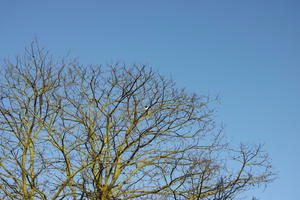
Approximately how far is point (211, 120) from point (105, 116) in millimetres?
3046

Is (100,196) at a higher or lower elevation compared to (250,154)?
lower

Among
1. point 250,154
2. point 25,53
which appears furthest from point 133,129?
point 25,53

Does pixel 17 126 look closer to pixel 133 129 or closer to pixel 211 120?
pixel 133 129

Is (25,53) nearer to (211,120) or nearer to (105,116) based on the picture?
(105,116)

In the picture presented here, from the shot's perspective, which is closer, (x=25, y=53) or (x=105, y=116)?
(x=105, y=116)

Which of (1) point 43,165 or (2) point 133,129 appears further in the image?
(2) point 133,129

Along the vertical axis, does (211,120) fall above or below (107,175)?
above

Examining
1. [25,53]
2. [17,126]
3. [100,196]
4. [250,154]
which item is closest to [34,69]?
[25,53]

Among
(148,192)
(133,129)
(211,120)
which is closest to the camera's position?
(148,192)

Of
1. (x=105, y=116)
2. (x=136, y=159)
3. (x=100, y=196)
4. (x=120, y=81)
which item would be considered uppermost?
(x=120, y=81)

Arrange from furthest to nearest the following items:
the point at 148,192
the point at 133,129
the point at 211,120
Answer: the point at 211,120 < the point at 133,129 < the point at 148,192

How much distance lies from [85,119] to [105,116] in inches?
23.9

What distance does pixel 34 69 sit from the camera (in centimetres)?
1263

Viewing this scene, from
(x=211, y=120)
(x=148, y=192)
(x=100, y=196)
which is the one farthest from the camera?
(x=211, y=120)
